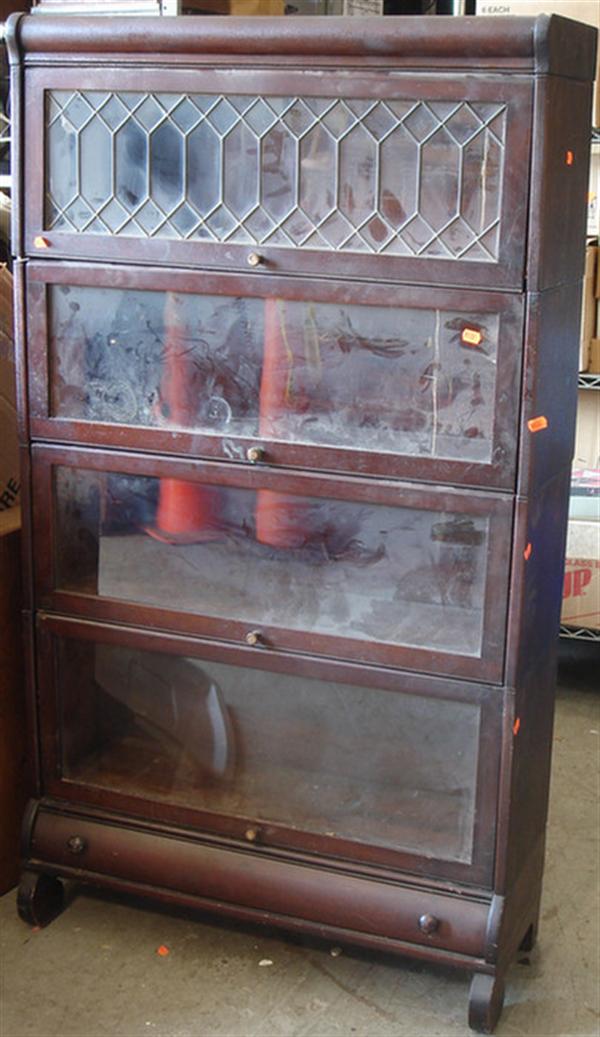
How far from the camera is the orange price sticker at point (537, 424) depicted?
1.84m

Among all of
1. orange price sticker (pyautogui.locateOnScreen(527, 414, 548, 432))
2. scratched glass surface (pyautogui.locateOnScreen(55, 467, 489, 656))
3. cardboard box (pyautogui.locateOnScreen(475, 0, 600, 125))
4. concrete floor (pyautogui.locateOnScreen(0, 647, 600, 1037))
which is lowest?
concrete floor (pyautogui.locateOnScreen(0, 647, 600, 1037))

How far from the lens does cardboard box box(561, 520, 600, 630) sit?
3270 millimetres

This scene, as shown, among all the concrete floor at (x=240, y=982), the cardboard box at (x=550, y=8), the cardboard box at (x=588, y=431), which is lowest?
the concrete floor at (x=240, y=982)

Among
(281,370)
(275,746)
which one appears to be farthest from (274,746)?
(281,370)

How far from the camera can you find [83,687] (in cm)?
229

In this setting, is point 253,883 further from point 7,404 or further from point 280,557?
point 7,404

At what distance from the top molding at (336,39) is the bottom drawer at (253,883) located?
4.06ft

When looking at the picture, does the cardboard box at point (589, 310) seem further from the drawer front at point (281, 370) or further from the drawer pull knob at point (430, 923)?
the drawer pull knob at point (430, 923)

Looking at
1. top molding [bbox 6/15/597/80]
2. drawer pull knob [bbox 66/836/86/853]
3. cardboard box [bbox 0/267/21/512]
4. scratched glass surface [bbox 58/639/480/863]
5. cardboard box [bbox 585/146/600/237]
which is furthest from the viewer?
cardboard box [bbox 585/146/600/237]

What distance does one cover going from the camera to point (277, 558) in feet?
6.86

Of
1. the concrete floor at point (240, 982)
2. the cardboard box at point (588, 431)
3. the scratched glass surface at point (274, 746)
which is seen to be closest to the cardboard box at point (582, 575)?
the cardboard box at point (588, 431)

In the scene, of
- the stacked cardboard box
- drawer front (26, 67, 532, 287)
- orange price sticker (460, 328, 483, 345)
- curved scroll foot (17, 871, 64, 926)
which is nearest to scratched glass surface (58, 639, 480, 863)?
curved scroll foot (17, 871, 64, 926)

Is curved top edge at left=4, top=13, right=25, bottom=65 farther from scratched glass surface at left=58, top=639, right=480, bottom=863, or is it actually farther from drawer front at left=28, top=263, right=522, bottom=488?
scratched glass surface at left=58, top=639, right=480, bottom=863

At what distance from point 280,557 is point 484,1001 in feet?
2.49
